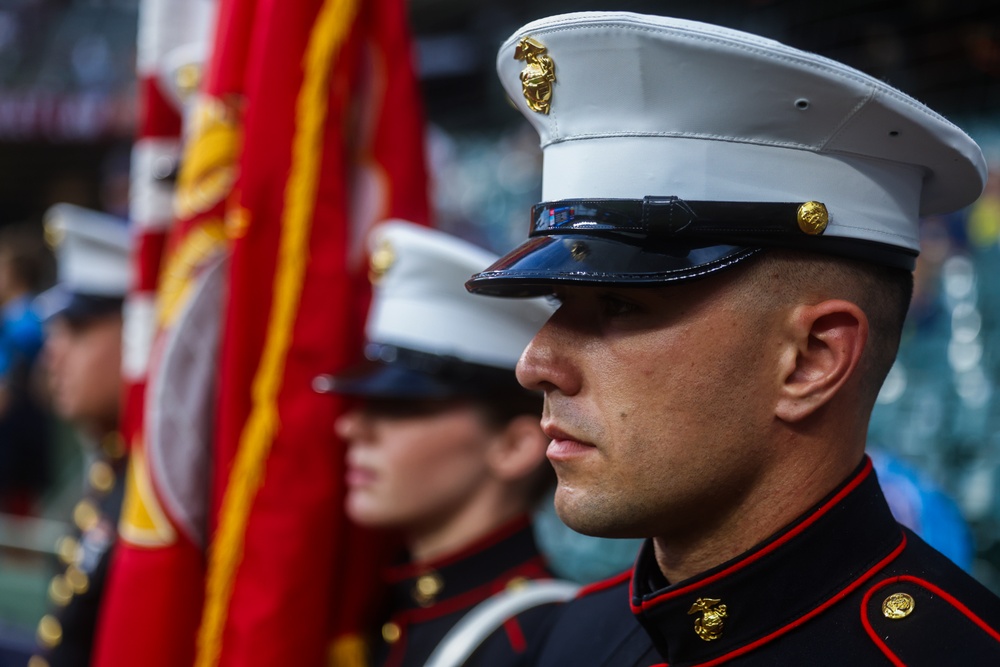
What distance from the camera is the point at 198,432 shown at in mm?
2543

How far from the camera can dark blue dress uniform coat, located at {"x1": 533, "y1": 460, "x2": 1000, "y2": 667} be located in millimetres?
1236

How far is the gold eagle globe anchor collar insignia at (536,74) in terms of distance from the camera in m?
1.37

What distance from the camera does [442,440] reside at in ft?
7.25

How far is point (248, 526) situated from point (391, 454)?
0.36 meters

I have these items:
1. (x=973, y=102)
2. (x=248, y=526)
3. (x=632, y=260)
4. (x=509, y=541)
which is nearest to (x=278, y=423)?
(x=248, y=526)

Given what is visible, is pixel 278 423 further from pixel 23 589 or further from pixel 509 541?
pixel 23 589

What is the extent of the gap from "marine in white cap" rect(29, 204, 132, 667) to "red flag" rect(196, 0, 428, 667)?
913mm

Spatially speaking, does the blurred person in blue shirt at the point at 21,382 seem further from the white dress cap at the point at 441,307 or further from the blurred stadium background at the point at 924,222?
the white dress cap at the point at 441,307

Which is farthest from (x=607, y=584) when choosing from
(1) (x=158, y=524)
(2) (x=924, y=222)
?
(2) (x=924, y=222)

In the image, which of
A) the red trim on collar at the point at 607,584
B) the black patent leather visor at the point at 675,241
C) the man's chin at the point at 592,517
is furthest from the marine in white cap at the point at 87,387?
the black patent leather visor at the point at 675,241

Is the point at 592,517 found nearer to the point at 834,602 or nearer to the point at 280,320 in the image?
the point at 834,602

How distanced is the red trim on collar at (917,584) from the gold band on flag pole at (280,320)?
1368mm

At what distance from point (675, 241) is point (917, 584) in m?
0.51

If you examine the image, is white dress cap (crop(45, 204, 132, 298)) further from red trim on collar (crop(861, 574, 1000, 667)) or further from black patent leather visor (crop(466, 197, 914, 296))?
red trim on collar (crop(861, 574, 1000, 667))
